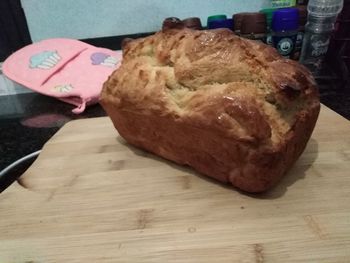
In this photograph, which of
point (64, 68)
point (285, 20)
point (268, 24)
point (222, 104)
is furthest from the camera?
point (64, 68)

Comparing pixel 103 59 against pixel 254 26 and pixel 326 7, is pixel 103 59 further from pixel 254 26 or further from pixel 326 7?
pixel 326 7

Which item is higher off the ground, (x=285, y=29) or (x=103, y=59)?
(x=285, y=29)

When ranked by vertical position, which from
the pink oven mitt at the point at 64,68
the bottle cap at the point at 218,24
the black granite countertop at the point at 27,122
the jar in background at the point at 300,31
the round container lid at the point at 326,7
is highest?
the round container lid at the point at 326,7

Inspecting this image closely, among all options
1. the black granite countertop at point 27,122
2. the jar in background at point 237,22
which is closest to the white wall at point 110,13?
the jar in background at point 237,22

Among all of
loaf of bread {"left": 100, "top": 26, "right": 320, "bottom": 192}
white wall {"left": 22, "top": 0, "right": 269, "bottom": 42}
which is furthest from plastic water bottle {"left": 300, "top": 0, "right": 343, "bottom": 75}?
loaf of bread {"left": 100, "top": 26, "right": 320, "bottom": 192}

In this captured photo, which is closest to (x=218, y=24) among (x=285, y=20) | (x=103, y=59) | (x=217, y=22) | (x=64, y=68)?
(x=217, y=22)

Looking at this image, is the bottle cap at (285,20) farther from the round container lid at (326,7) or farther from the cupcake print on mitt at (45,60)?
the cupcake print on mitt at (45,60)

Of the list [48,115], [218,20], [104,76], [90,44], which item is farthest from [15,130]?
[218,20]
